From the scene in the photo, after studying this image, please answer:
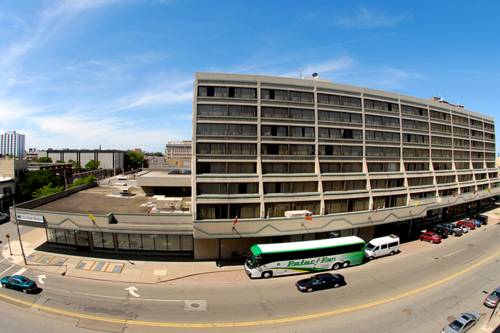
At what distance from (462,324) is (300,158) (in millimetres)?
25597

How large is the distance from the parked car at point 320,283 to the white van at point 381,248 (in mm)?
11292

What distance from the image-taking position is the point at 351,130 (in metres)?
44.3

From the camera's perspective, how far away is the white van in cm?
3828

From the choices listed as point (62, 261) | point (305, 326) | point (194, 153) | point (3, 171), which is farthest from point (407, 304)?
point (3, 171)

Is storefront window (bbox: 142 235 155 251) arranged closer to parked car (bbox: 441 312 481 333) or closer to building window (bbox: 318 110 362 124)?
building window (bbox: 318 110 362 124)

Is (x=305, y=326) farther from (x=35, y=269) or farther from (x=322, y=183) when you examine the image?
(x=35, y=269)

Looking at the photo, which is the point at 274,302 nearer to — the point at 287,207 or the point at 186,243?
the point at 287,207

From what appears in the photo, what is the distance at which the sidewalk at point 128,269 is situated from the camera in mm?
31281

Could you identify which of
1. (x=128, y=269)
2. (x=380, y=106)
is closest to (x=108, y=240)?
(x=128, y=269)

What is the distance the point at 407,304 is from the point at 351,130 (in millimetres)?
27234

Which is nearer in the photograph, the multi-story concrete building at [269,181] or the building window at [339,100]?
the multi-story concrete building at [269,181]

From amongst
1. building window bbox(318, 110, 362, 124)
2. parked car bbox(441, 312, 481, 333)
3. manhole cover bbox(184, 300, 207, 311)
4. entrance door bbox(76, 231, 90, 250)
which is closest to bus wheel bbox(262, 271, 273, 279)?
manhole cover bbox(184, 300, 207, 311)

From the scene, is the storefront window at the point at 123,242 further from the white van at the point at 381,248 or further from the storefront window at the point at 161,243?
the white van at the point at 381,248

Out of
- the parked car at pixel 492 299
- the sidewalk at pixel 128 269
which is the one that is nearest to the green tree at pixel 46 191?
the sidewalk at pixel 128 269
